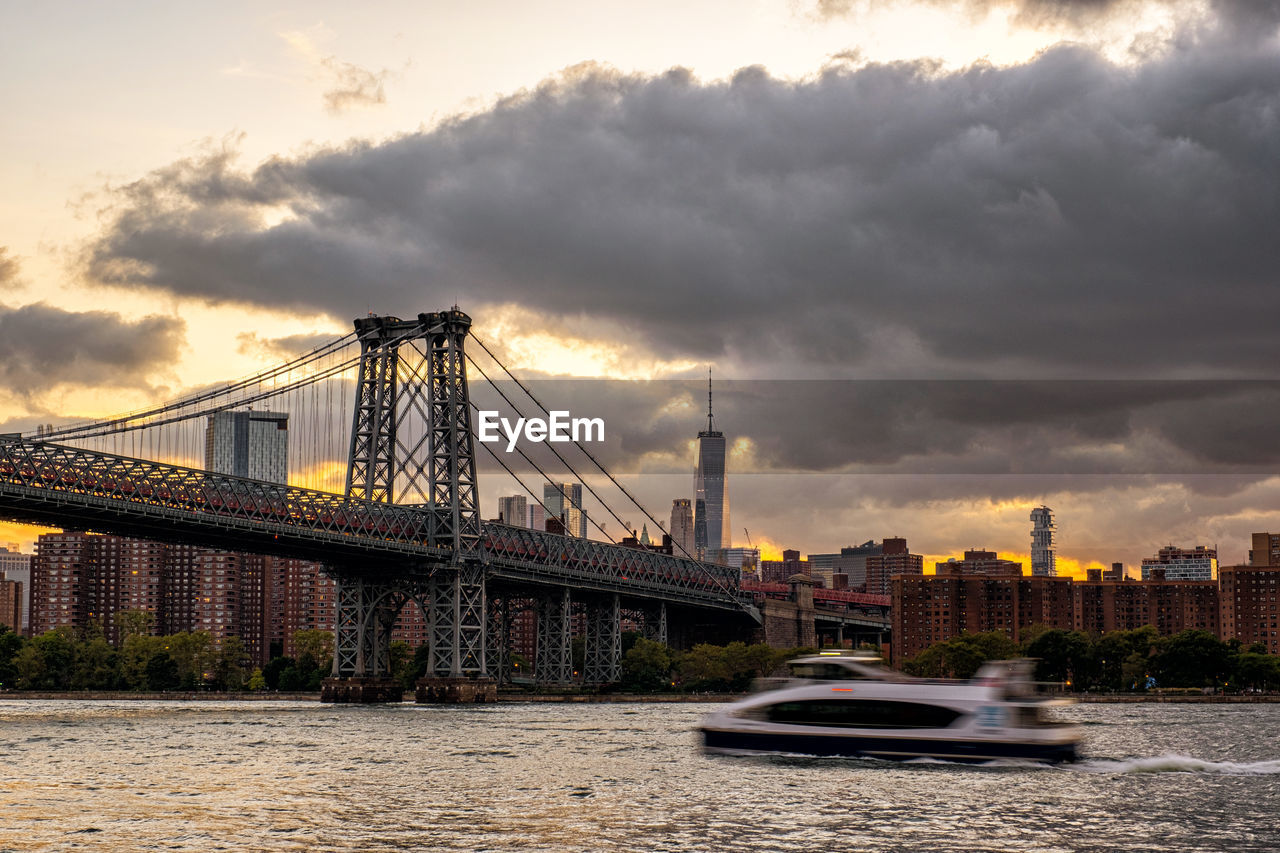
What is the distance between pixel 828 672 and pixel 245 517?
62768 mm

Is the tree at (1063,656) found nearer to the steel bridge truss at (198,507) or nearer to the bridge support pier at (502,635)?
the bridge support pier at (502,635)

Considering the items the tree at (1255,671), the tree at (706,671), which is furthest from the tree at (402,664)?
the tree at (1255,671)

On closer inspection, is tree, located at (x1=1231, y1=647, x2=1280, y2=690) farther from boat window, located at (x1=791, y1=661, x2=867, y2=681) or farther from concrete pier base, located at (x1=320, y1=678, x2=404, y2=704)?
boat window, located at (x1=791, y1=661, x2=867, y2=681)

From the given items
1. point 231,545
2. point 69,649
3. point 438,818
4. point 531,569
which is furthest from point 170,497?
point 69,649

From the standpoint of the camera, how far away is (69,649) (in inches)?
7303

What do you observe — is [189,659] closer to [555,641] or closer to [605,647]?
[555,641]

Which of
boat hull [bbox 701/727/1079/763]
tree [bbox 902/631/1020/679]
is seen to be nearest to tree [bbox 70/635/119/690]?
tree [bbox 902/631/1020/679]

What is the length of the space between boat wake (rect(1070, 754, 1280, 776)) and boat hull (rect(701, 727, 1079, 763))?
1691mm

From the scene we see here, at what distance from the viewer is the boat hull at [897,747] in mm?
48594

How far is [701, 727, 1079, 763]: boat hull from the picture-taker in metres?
48.6

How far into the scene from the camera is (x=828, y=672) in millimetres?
53344

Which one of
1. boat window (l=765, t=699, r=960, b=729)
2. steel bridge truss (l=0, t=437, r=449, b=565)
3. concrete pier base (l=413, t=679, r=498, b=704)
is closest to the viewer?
boat window (l=765, t=699, r=960, b=729)

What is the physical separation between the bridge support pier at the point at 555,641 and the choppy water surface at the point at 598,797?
77.6 meters

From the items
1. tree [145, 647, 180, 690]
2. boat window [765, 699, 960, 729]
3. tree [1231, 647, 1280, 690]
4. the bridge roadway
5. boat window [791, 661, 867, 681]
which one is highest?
the bridge roadway
